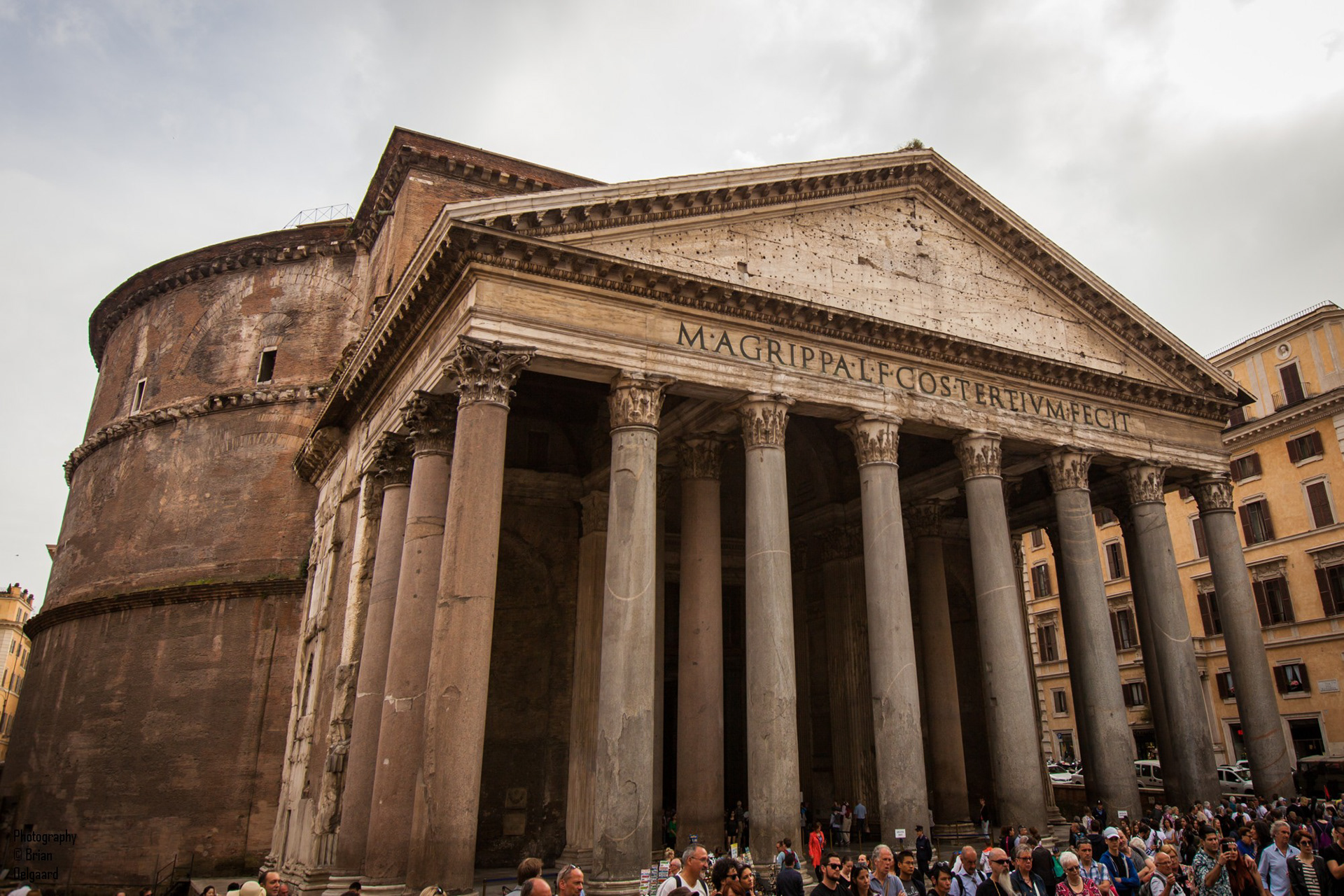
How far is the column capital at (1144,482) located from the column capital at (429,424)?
37.9 ft

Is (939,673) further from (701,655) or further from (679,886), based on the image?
(679,886)

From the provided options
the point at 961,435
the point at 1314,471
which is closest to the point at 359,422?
the point at 961,435

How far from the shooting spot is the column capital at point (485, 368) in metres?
10.8

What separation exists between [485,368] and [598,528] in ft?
19.0

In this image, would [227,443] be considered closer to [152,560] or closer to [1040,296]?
[152,560]

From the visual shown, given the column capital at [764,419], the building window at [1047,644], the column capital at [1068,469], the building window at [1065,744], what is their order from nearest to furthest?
1. the column capital at [764,419]
2. the column capital at [1068,469]
3. the building window at [1047,644]
4. the building window at [1065,744]

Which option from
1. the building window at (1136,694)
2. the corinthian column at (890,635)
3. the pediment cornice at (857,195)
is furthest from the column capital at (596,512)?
the building window at (1136,694)

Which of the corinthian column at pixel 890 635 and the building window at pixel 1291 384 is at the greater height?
the building window at pixel 1291 384

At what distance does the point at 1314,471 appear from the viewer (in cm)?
2341

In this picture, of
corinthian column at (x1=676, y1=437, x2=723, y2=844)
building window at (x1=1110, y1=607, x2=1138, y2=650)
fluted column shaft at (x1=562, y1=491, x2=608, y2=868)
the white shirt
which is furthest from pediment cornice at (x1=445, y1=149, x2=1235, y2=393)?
building window at (x1=1110, y1=607, x2=1138, y2=650)

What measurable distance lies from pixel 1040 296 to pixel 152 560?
1867 centimetres

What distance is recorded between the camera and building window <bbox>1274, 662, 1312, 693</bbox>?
23.3 metres

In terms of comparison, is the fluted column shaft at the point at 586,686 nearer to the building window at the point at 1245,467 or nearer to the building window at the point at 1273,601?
the building window at the point at 1273,601

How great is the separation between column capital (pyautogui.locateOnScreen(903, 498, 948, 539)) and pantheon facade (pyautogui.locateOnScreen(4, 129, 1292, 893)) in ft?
0.49
